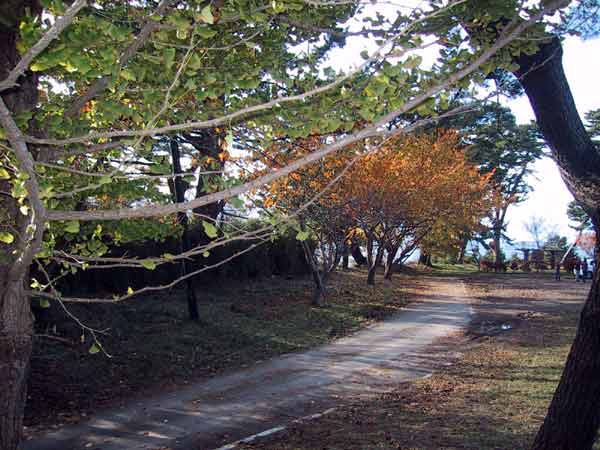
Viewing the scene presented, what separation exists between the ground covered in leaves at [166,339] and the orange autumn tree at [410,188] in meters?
3.29

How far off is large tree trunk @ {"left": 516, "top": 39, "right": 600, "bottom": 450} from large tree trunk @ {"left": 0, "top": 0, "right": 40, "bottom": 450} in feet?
12.1

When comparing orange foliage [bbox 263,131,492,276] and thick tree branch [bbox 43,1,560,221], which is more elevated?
orange foliage [bbox 263,131,492,276]

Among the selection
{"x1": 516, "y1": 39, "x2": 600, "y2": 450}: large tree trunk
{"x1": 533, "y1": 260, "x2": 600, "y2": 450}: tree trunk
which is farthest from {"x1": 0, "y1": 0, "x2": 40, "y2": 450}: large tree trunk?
{"x1": 533, "y1": 260, "x2": 600, "y2": 450}: tree trunk

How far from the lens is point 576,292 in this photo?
21688mm

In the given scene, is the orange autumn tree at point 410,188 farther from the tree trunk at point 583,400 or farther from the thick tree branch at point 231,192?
the thick tree branch at point 231,192

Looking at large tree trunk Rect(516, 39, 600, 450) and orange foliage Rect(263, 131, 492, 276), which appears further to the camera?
orange foliage Rect(263, 131, 492, 276)

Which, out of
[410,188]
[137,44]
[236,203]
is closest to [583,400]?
[236,203]

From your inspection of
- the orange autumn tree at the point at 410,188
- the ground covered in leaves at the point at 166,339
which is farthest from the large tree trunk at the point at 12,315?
the orange autumn tree at the point at 410,188

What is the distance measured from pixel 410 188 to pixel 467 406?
12708 millimetres

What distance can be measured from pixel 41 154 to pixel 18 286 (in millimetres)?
870

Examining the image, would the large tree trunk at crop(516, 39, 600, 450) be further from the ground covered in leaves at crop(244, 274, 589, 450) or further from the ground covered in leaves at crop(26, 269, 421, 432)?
the ground covered in leaves at crop(26, 269, 421, 432)

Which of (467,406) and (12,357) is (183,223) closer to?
(467,406)

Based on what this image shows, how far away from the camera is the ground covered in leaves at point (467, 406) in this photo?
559cm

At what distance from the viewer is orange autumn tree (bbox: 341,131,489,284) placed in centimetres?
1766
